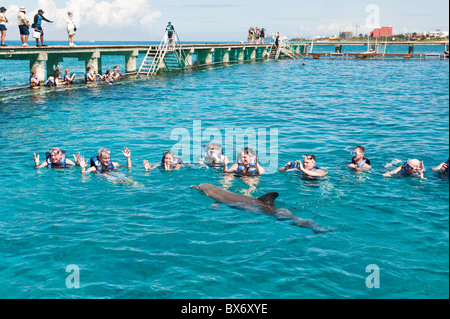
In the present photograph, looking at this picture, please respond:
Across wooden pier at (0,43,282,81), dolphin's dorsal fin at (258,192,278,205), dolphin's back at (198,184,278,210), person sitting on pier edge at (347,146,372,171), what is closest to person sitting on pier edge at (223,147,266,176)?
dolphin's back at (198,184,278,210)

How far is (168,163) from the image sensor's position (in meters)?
13.9

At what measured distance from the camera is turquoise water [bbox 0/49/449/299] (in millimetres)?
7753

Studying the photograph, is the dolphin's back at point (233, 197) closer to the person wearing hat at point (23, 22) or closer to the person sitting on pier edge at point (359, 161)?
the person sitting on pier edge at point (359, 161)

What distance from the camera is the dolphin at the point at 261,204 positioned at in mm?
9859

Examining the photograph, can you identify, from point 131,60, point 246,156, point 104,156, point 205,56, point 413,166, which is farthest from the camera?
point 205,56

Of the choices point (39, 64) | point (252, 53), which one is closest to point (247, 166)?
point (39, 64)

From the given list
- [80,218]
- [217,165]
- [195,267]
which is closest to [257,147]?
[217,165]

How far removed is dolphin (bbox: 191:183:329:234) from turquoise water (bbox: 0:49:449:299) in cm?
19

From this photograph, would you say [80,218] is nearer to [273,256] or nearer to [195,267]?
[195,267]

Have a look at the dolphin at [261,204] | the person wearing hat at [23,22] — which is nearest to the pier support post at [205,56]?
the person wearing hat at [23,22]

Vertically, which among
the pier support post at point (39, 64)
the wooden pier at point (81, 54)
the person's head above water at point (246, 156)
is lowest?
the person's head above water at point (246, 156)

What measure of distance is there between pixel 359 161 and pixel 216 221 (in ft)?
19.0

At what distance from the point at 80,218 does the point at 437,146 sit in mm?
13226

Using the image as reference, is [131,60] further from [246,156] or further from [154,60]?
[246,156]
